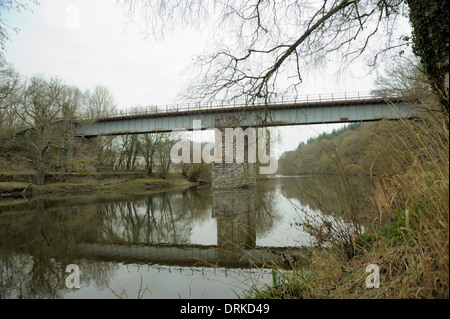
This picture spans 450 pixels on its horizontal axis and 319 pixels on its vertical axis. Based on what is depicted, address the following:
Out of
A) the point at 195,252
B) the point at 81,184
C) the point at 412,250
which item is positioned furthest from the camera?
the point at 81,184

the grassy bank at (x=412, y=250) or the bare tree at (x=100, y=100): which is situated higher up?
the bare tree at (x=100, y=100)

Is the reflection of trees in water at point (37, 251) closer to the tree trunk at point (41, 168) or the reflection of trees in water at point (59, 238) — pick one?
the reflection of trees in water at point (59, 238)

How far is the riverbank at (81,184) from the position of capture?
20670 mm

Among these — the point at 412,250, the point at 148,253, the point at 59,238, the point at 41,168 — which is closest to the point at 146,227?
the point at 59,238

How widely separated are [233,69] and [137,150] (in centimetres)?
3429

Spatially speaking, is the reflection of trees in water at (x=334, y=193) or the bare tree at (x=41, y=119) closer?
the reflection of trees in water at (x=334, y=193)

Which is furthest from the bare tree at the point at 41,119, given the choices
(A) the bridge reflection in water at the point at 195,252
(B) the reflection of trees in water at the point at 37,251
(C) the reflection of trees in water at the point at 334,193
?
(C) the reflection of trees in water at the point at 334,193

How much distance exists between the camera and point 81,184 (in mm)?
24922

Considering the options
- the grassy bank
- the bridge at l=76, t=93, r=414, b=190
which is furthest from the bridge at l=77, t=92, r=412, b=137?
the grassy bank

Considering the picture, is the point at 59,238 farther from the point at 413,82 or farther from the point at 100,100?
the point at 100,100

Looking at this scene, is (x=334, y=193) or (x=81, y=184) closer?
(x=334, y=193)

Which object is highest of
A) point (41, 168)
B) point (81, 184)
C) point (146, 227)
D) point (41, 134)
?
point (41, 134)
